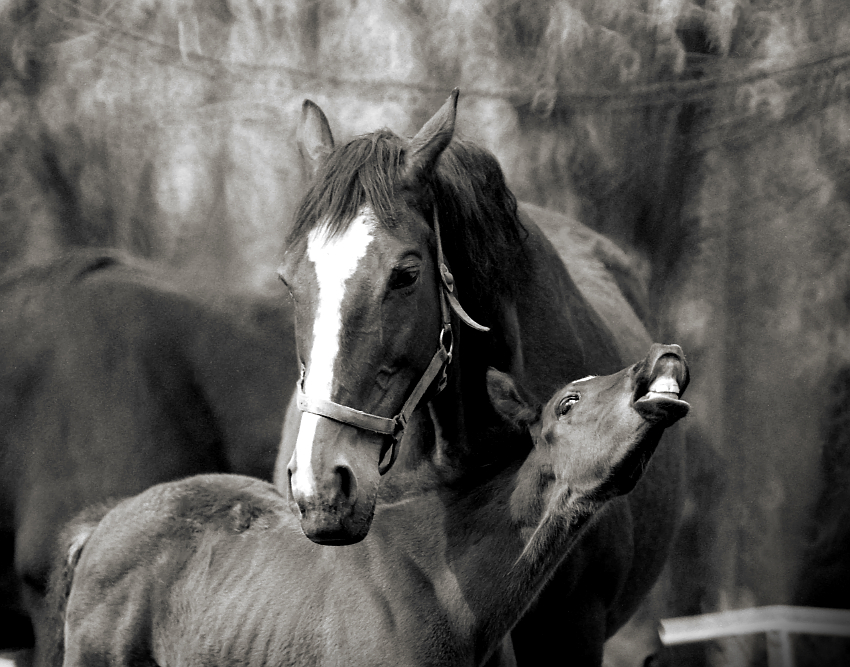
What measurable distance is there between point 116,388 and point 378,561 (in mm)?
2180

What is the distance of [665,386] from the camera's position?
5.88 feet

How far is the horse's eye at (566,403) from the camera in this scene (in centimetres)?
211

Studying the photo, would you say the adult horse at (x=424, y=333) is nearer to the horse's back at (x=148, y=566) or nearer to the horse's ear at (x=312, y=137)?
the horse's ear at (x=312, y=137)

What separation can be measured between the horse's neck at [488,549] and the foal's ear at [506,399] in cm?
11

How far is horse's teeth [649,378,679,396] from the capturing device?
1.79m

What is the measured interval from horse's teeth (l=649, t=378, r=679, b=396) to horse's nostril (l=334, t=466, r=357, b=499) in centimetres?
62

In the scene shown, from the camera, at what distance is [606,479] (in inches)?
76.0

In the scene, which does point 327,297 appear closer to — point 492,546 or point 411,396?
point 411,396

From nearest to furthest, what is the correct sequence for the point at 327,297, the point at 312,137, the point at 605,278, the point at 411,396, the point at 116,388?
the point at 327,297 < the point at 411,396 < the point at 312,137 < the point at 605,278 < the point at 116,388

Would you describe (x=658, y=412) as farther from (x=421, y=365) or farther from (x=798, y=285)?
(x=798, y=285)

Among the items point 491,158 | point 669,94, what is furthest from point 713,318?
point 491,158

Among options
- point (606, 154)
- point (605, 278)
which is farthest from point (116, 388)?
point (606, 154)

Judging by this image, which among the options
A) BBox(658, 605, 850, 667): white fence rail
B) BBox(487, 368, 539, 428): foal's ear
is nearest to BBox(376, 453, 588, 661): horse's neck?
BBox(487, 368, 539, 428): foal's ear

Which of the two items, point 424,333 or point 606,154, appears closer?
point 424,333
